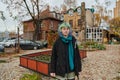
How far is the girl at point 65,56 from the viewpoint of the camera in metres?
3.68

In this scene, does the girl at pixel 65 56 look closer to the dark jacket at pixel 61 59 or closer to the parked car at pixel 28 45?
the dark jacket at pixel 61 59

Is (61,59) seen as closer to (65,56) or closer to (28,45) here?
(65,56)

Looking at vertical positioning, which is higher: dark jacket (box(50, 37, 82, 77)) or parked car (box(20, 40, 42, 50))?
dark jacket (box(50, 37, 82, 77))

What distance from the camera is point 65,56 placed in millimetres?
3678

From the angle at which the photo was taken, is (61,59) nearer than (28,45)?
Yes

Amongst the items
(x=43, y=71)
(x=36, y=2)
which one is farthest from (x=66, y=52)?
(x=36, y=2)

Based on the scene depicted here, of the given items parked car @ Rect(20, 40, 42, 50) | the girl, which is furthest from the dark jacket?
parked car @ Rect(20, 40, 42, 50)

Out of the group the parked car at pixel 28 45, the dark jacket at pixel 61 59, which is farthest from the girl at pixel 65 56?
the parked car at pixel 28 45

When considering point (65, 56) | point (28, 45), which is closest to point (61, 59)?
point (65, 56)

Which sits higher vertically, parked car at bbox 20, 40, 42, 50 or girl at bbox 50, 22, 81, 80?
girl at bbox 50, 22, 81, 80

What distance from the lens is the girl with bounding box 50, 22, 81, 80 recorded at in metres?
3.68

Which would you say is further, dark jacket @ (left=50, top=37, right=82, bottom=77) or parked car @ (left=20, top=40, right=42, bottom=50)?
parked car @ (left=20, top=40, right=42, bottom=50)

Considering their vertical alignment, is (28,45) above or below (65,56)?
below

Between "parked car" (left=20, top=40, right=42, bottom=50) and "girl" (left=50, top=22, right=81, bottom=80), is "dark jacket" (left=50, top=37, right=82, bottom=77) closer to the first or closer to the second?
"girl" (left=50, top=22, right=81, bottom=80)
